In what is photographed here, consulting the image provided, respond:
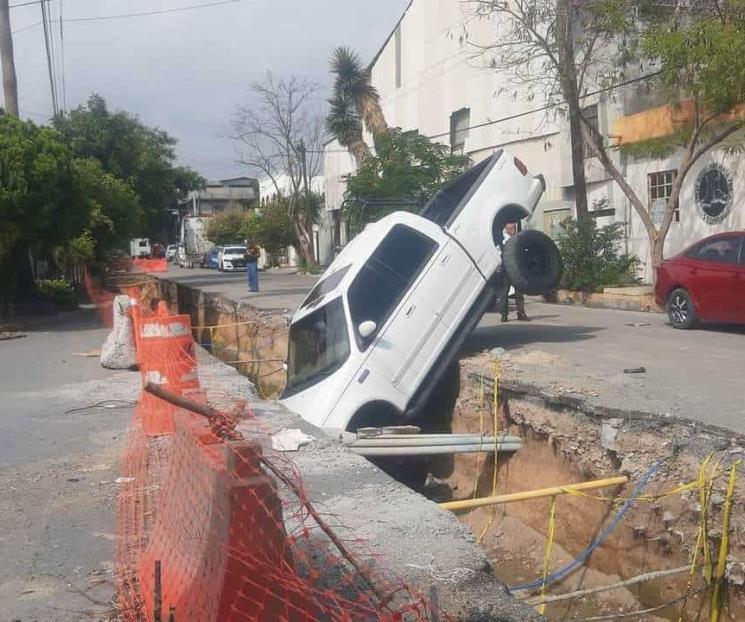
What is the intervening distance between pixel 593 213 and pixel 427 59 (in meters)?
15.0

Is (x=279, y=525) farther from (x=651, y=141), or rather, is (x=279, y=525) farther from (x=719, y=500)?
(x=651, y=141)

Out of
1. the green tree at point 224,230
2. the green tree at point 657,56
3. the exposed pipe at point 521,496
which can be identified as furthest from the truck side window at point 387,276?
the green tree at point 224,230

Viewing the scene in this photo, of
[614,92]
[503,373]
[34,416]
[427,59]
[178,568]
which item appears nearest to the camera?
[178,568]

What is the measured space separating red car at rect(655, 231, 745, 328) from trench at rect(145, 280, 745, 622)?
4.40 metres

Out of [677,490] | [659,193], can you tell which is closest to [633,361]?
[677,490]

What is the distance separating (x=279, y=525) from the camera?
3.31 metres

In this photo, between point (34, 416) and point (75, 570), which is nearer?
point (75, 570)

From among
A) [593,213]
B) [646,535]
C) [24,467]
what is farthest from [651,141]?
[24,467]

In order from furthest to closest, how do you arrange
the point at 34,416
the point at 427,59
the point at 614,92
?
the point at 427,59, the point at 614,92, the point at 34,416

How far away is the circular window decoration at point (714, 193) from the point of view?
61.9ft

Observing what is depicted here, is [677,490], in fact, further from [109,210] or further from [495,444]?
[109,210]

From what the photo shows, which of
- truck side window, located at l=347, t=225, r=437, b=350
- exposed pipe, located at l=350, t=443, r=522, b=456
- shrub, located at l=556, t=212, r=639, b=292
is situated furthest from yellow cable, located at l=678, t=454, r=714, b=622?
shrub, located at l=556, t=212, r=639, b=292

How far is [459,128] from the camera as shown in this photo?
33.1 m

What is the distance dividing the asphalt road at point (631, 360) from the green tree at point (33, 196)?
924cm
